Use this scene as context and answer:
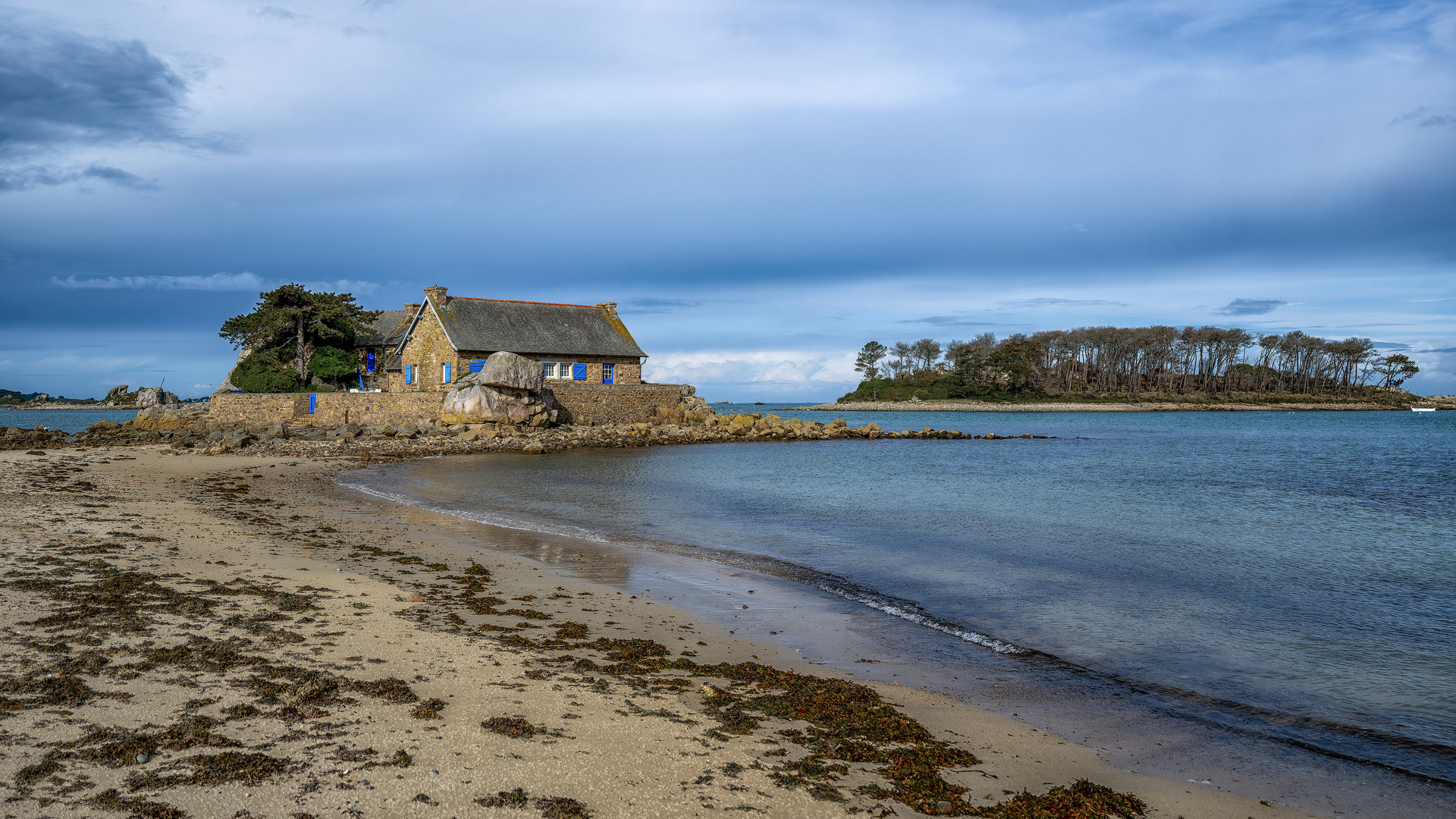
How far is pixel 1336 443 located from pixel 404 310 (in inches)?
2199

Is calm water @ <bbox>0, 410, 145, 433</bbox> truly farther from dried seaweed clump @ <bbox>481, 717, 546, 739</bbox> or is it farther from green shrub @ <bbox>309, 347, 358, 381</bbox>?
dried seaweed clump @ <bbox>481, 717, 546, 739</bbox>

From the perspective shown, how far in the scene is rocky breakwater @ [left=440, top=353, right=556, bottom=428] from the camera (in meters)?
35.5

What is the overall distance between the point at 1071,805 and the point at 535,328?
4099 cm

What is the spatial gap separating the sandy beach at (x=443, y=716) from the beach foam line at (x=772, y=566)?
7.12ft

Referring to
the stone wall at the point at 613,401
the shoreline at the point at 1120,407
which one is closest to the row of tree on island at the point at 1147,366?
the shoreline at the point at 1120,407

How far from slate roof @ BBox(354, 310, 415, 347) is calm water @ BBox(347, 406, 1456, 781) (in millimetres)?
20898

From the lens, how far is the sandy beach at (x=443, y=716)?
3.80 m

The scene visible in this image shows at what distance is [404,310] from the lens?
162ft

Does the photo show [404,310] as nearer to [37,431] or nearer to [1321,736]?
[37,431]

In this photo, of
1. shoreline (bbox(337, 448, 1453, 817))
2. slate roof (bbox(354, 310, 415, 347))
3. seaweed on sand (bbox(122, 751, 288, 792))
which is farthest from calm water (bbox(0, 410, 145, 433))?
seaweed on sand (bbox(122, 751, 288, 792))

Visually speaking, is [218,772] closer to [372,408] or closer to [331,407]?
[372,408]

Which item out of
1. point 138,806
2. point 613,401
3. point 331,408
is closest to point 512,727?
point 138,806

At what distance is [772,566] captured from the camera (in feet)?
36.9

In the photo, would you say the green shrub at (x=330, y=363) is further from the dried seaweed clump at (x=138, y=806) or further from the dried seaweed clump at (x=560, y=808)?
the dried seaweed clump at (x=560, y=808)
